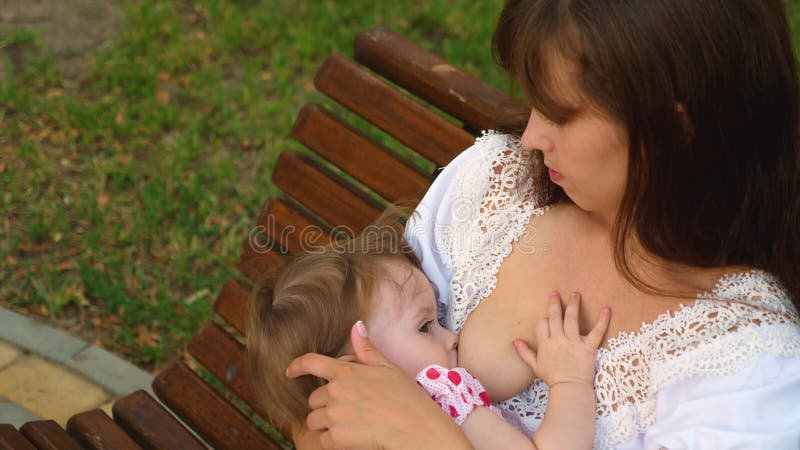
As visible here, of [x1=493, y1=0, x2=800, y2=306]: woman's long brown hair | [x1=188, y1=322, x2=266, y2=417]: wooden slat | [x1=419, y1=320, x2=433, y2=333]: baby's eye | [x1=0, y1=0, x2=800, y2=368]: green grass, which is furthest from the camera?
[x1=0, y1=0, x2=800, y2=368]: green grass

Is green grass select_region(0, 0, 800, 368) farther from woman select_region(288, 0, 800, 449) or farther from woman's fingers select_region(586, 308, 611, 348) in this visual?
woman's fingers select_region(586, 308, 611, 348)

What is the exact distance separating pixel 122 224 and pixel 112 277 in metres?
0.32

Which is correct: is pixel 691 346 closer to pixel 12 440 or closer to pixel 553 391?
pixel 553 391

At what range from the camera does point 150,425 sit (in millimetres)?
2611

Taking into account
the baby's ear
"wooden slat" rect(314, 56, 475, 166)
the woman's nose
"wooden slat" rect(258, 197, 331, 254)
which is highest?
the woman's nose

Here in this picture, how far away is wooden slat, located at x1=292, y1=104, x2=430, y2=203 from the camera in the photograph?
2.70m

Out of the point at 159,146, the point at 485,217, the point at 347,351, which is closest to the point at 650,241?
the point at 485,217

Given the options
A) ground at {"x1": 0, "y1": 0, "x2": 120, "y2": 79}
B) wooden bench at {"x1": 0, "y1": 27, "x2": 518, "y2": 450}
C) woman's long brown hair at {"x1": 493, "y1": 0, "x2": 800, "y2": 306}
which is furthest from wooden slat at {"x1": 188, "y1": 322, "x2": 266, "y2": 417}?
ground at {"x1": 0, "y1": 0, "x2": 120, "y2": 79}

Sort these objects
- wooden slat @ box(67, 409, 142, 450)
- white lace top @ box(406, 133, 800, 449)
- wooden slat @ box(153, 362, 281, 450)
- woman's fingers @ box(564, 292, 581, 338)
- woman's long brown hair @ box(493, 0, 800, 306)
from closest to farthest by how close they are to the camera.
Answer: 1. woman's long brown hair @ box(493, 0, 800, 306)
2. white lace top @ box(406, 133, 800, 449)
3. woman's fingers @ box(564, 292, 581, 338)
4. wooden slat @ box(67, 409, 142, 450)
5. wooden slat @ box(153, 362, 281, 450)

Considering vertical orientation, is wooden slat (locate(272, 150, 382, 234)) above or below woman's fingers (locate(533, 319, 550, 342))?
below

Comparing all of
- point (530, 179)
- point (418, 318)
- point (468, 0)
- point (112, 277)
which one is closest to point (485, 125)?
point (530, 179)

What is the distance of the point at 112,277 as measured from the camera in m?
3.77

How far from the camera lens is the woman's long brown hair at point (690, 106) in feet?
5.30

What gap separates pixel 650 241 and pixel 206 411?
4.68 ft
